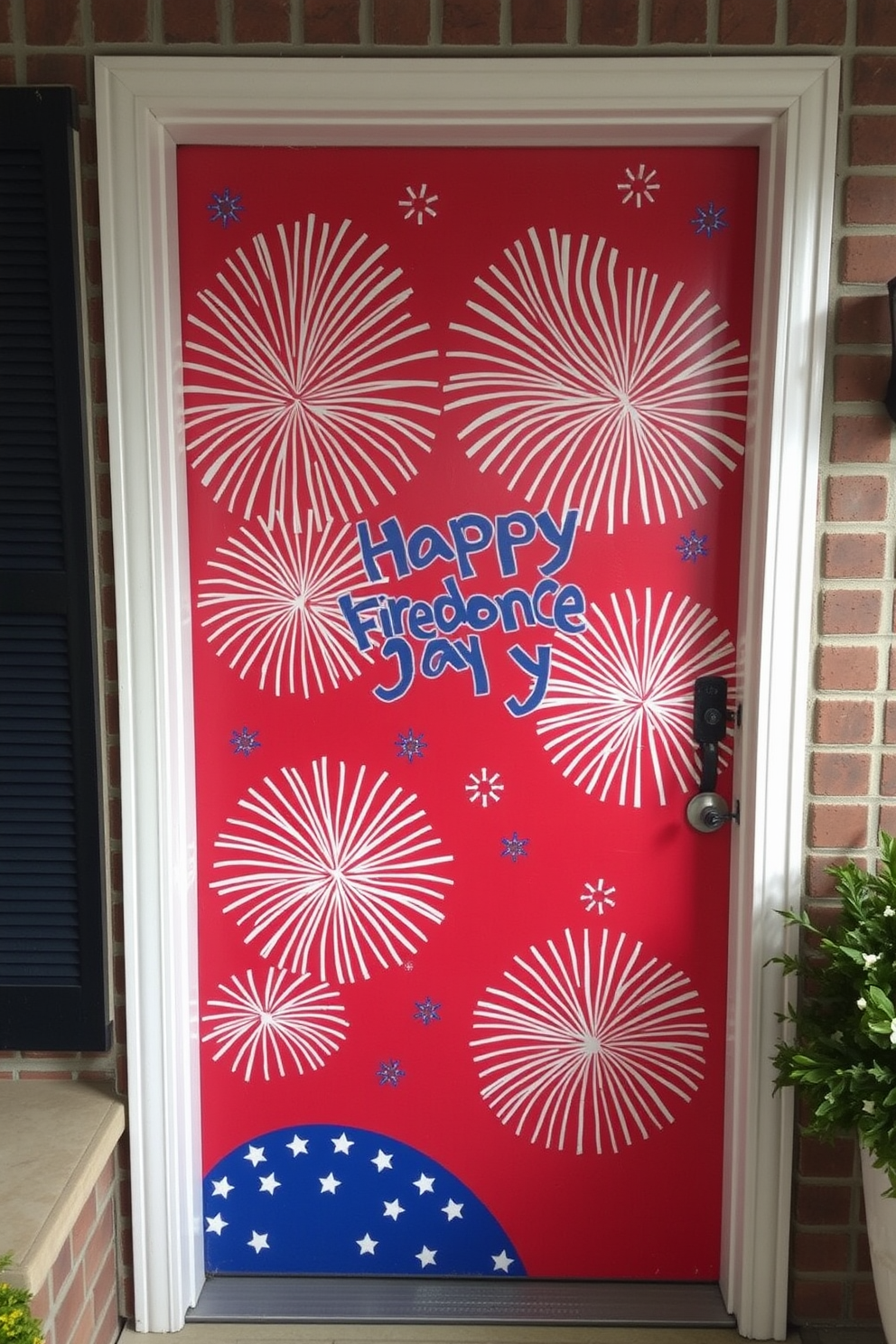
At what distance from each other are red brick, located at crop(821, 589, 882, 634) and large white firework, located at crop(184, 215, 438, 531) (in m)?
0.77

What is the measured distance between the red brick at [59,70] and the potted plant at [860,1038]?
6.05ft

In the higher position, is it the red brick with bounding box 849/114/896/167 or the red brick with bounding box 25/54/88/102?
the red brick with bounding box 25/54/88/102

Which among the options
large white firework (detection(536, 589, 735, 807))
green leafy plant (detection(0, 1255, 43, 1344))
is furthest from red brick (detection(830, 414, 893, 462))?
green leafy plant (detection(0, 1255, 43, 1344))

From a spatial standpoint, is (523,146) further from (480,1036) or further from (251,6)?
(480,1036)

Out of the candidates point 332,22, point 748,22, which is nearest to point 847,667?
point 748,22

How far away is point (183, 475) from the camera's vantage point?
77.1 inches

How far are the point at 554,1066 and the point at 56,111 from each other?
75.3 inches

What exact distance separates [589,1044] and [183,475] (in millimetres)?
1329

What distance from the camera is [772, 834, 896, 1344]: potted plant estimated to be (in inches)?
65.6

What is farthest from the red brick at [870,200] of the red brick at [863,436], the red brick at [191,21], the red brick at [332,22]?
the red brick at [191,21]

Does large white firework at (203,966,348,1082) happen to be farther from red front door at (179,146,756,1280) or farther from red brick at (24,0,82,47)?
red brick at (24,0,82,47)

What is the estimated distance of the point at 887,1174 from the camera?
169cm

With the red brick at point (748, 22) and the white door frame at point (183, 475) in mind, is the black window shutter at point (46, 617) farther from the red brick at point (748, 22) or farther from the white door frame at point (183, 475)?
the red brick at point (748, 22)

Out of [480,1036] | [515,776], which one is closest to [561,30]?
[515,776]
